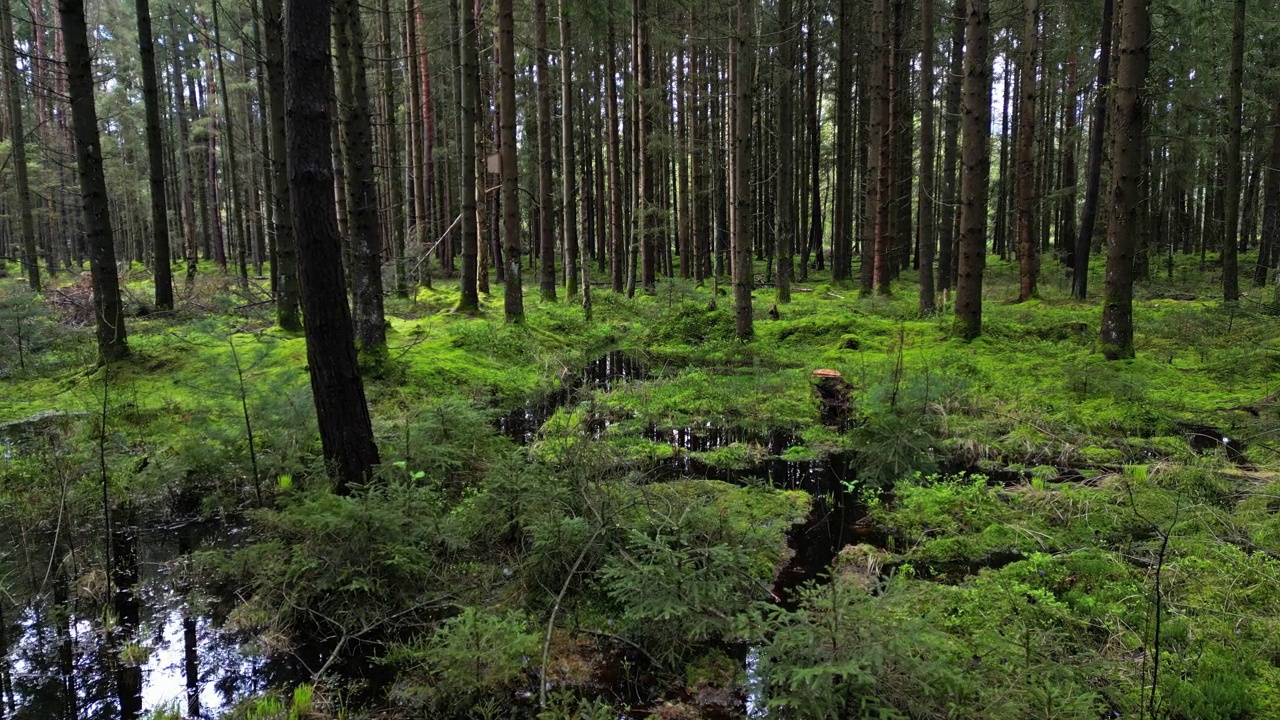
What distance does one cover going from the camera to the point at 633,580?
3.65m

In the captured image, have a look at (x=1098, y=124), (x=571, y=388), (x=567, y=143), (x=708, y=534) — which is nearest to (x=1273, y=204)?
(x=1098, y=124)

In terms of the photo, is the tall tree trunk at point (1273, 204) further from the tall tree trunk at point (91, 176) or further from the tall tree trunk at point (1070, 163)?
the tall tree trunk at point (91, 176)

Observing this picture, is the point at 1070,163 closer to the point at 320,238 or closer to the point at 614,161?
Result: the point at 614,161

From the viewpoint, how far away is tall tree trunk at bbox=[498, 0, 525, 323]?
13.0 metres

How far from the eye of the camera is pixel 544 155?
660 inches

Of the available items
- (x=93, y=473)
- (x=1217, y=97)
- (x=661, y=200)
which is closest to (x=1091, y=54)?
(x=1217, y=97)

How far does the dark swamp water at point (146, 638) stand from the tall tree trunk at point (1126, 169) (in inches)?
255

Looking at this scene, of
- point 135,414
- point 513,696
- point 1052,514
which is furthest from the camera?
point 135,414

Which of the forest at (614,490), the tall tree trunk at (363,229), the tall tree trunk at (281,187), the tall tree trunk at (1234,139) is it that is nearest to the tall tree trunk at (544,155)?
the forest at (614,490)

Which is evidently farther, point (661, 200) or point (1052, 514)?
point (661, 200)

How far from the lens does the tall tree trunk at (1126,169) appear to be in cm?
895

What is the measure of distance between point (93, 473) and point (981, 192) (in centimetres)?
1294

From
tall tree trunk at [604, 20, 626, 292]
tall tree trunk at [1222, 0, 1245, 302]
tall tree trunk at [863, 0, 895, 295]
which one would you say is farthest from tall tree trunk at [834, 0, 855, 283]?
tall tree trunk at [1222, 0, 1245, 302]

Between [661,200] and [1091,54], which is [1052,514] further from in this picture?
[1091,54]
